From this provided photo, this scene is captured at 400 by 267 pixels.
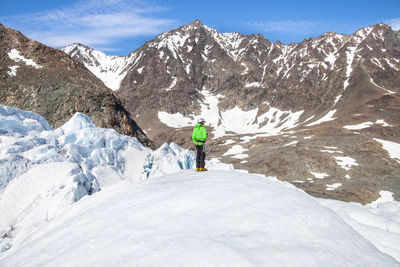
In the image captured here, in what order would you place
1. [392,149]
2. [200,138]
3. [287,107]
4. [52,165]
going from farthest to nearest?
[287,107], [392,149], [52,165], [200,138]

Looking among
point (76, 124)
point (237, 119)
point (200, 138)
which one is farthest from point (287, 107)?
point (200, 138)

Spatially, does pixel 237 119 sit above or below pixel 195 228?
below

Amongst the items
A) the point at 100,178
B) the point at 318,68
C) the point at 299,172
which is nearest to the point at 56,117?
the point at 100,178

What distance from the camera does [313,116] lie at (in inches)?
5354

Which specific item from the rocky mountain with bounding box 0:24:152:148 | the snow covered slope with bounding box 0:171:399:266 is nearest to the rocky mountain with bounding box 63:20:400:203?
the rocky mountain with bounding box 0:24:152:148

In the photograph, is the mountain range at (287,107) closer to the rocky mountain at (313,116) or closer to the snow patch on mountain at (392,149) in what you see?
the rocky mountain at (313,116)

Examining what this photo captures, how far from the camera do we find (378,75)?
144875 millimetres

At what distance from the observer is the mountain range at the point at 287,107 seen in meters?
34.7

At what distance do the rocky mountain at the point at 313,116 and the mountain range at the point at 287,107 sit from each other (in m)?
0.31

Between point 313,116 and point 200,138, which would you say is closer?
point 200,138

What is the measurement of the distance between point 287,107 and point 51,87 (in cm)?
14476

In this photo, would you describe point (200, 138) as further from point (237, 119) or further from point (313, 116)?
point (237, 119)

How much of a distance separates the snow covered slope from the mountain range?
1088 inches

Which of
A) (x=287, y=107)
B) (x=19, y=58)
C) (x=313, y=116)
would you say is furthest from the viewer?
(x=287, y=107)
